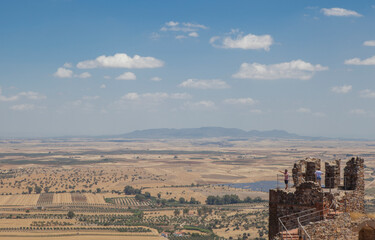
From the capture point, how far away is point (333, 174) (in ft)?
51.1

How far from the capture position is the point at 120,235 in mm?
74750

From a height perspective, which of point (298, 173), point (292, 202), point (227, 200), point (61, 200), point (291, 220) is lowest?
point (61, 200)

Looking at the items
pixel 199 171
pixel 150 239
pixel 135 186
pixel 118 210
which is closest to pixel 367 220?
pixel 150 239

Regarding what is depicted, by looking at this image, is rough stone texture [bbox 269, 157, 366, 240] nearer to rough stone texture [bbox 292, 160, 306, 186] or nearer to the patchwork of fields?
rough stone texture [bbox 292, 160, 306, 186]

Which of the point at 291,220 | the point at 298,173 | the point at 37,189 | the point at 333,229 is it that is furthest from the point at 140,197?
the point at 333,229

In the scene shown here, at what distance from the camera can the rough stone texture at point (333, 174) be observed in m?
15.6

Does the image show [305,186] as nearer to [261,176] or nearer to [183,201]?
[183,201]

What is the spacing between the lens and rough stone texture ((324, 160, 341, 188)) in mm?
15578

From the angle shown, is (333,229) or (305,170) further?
(305,170)

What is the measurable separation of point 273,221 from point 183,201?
102730mm

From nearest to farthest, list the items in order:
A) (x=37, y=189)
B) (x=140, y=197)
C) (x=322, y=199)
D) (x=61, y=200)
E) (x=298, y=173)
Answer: (x=322, y=199) → (x=298, y=173) → (x=61, y=200) → (x=140, y=197) → (x=37, y=189)

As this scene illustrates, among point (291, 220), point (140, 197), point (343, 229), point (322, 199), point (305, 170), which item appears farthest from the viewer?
point (140, 197)

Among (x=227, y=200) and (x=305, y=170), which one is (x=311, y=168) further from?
(x=227, y=200)

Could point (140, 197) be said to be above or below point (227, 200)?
below
